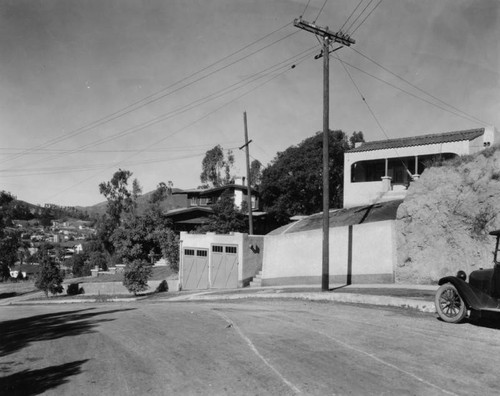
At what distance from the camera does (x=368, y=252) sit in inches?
794

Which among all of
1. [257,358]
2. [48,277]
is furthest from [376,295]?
[48,277]

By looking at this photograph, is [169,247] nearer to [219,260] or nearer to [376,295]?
[219,260]

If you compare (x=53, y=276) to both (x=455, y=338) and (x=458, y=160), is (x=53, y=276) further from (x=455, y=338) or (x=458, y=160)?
(x=455, y=338)

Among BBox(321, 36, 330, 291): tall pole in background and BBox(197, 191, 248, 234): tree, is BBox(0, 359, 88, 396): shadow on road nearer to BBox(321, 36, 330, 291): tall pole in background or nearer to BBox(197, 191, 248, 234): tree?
BBox(321, 36, 330, 291): tall pole in background

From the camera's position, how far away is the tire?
10508mm

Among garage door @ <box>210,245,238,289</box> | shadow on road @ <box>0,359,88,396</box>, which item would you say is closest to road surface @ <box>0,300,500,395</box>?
shadow on road @ <box>0,359,88,396</box>

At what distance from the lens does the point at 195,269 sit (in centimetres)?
2920

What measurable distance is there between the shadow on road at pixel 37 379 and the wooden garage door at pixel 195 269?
21.5 meters

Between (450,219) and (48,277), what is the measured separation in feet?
101

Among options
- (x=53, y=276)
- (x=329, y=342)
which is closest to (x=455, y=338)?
(x=329, y=342)

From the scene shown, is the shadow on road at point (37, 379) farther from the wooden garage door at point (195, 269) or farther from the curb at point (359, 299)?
the wooden garage door at point (195, 269)

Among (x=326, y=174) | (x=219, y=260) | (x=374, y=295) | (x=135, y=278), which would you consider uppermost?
(x=326, y=174)

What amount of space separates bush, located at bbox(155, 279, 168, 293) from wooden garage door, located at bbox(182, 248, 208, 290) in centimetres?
192

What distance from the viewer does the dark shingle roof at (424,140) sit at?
2794 centimetres
